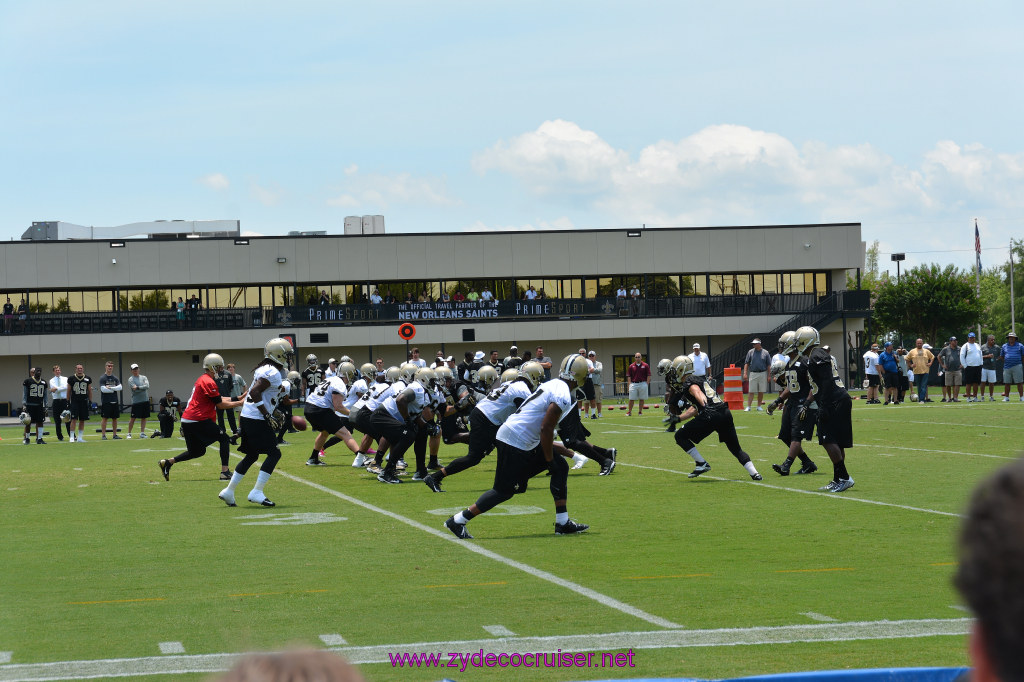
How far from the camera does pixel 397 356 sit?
57.1m

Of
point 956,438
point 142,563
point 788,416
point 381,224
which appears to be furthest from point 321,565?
point 381,224

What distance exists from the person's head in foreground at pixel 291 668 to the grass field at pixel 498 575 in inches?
19.1

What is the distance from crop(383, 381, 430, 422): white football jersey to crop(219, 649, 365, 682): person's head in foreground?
50.2ft

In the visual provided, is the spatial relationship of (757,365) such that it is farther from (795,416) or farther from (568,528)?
(568,528)

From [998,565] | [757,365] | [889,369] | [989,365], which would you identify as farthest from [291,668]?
[989,365]

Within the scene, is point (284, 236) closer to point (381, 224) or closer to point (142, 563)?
point (381, 224)

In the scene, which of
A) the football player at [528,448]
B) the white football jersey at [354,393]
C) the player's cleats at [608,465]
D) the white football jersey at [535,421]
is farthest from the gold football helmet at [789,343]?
the white football jersey at [354,393]

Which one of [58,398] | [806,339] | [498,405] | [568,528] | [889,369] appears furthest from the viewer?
[889,369]

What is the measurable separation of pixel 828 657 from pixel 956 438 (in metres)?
16.9

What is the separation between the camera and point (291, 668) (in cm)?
150

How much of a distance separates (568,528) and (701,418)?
16.5ft

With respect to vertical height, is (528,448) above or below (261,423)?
below

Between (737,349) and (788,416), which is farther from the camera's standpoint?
(737,349)

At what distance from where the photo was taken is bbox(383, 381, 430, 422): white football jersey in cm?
1695
